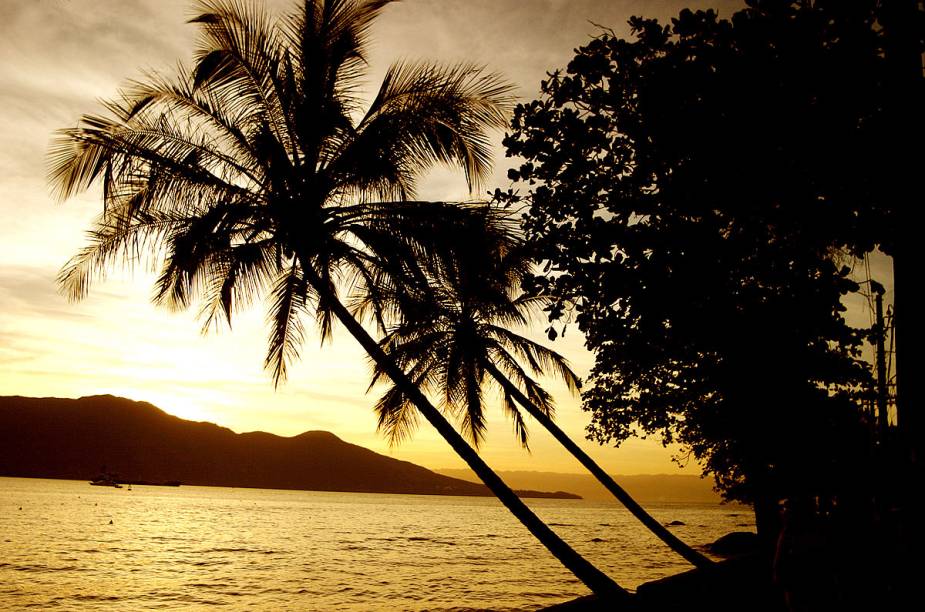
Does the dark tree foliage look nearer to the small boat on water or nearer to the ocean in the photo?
the ocean

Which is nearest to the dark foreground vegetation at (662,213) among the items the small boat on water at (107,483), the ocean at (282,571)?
the ocean at (282,571)

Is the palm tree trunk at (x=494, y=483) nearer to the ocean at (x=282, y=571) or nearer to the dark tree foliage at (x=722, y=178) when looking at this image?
the dark tree foliage at (x=722, y=178)

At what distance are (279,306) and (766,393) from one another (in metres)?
7.62

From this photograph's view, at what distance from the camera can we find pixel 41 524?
41531 millimetres

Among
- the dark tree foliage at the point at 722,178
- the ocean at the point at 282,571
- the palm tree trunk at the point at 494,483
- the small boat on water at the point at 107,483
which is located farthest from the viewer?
the small boat on water at the point at 107,483

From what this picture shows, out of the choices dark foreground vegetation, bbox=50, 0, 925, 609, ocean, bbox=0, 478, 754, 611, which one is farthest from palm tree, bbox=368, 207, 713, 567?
ocean, bbox=0, 478, 754, 611

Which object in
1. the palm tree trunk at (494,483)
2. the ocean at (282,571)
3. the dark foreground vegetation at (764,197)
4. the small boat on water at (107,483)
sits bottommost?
the small boat on water at (107,483)

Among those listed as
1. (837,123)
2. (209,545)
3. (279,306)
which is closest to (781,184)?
(837,123)

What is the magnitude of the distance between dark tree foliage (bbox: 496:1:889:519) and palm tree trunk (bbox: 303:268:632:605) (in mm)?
2370

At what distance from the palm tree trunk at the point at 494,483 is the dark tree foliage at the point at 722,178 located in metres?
2.37

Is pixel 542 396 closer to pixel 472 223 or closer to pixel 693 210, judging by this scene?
pixel 472 223

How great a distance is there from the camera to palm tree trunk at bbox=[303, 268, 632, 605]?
706 centimetres

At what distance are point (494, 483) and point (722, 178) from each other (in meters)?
4.58

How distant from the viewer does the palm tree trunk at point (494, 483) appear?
7.06m
